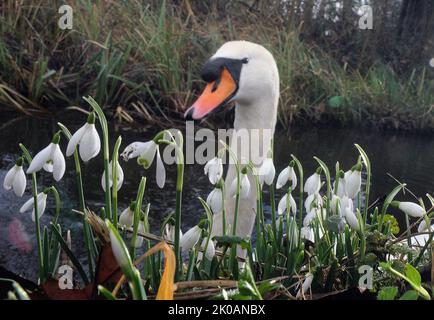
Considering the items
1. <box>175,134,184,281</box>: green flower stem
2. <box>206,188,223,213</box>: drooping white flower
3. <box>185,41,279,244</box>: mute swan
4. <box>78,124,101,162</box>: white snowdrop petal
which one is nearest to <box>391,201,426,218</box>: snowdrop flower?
<box>206,188,223,213</box>: drooping white flower

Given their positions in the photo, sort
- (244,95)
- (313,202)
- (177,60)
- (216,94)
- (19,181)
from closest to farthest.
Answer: (19,181) → (313,202) → (216,94) → (244,95) → (177,60)

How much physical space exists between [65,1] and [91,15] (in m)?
0.29

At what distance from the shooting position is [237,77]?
2.27m

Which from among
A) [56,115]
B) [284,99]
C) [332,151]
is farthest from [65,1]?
[332,151]

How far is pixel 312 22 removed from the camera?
30.5ft

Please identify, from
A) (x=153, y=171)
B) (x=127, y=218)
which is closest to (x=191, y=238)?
(x=127, y=218)

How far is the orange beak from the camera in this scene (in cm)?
212

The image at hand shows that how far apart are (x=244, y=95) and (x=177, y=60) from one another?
12.8 feet

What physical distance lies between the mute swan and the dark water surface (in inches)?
27.5

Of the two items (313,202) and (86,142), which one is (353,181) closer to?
(313,202)

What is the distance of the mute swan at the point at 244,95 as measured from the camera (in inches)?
87.0

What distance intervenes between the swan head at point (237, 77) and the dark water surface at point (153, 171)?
32.7 inches

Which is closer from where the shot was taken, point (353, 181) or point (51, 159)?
point (51, 159)

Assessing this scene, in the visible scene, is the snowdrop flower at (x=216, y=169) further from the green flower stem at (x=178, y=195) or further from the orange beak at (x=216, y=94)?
the orange beak at (x=216, y=94)
